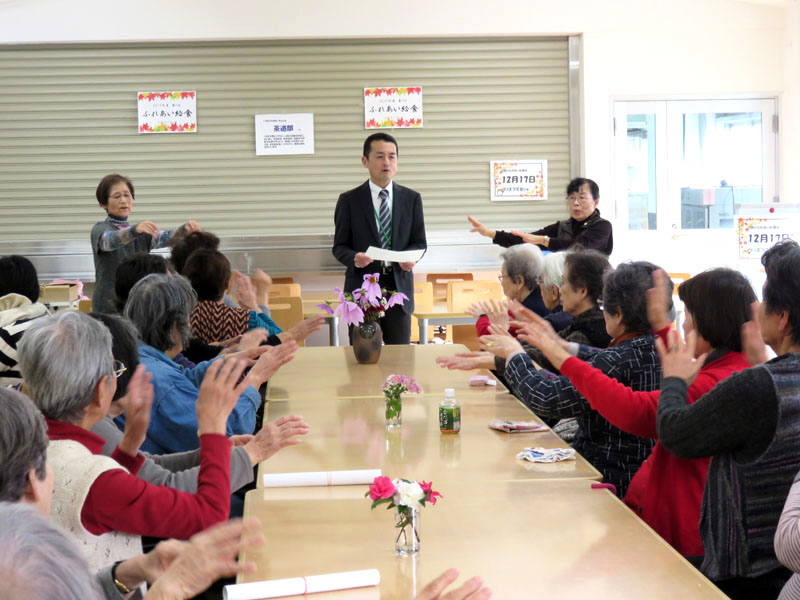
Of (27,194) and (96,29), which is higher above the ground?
(96,29)

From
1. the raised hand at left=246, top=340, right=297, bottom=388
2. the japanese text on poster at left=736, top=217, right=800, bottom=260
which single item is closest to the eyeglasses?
the raised hand at left=246, top=340, right=297, bottom=388

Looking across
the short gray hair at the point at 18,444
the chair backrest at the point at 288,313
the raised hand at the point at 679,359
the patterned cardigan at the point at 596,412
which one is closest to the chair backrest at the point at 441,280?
the chair backrest at the point at 288,313

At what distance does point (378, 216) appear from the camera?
568 centimetres

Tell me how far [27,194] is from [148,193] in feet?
3.75

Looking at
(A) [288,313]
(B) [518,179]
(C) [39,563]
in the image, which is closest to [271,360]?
(C) [39,563]

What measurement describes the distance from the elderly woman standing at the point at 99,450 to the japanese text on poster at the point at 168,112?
667 cm

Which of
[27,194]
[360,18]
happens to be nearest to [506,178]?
[360,18]

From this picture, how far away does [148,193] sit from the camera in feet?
27.8

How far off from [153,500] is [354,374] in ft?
7.70

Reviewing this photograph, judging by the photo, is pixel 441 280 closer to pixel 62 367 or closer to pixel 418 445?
pixel 418 445

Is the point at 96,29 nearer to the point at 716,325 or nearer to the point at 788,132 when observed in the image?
the point at 788,132

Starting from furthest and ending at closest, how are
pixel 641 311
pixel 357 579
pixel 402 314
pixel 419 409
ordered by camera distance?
pixel 402 314, pixel 419 409, pixel 641 311, pixel 357 579

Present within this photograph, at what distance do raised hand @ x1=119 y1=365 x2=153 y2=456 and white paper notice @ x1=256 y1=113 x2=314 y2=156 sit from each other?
6528 mm

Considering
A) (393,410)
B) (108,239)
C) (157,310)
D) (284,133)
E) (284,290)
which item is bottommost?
(393,410)
